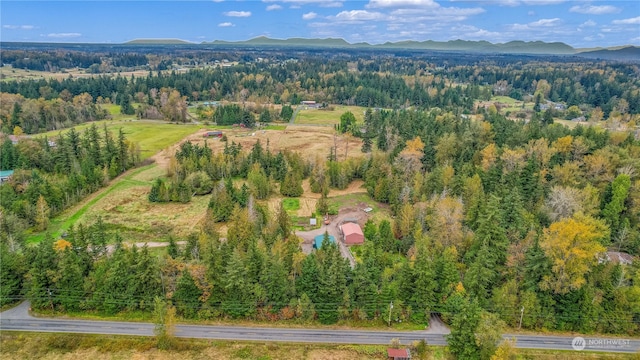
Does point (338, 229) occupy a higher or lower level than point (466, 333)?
lower

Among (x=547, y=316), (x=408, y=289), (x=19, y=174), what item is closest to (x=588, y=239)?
(x=547, y=316)

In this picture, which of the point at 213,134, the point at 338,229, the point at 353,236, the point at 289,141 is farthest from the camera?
the point at 213,134

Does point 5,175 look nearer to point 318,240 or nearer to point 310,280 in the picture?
Answer: point 318,240

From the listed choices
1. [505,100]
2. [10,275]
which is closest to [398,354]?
[10,275]

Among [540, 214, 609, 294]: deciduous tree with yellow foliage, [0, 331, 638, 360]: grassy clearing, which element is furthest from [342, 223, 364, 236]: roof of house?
[540, 214, 609, 294]: deciduous tree with yellow foliage

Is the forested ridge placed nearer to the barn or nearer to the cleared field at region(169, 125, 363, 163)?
the cleared field at region(169, 125, 363, 163)

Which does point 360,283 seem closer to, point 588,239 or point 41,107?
point 588,239

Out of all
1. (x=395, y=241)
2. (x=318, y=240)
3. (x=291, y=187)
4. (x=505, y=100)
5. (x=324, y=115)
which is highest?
(x=505, y=100)
